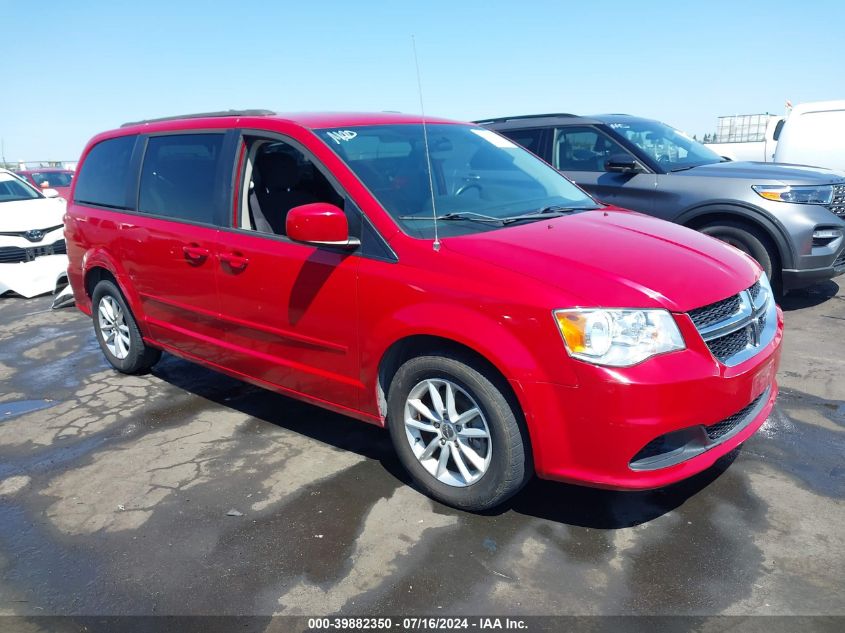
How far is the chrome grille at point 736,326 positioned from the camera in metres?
2.84

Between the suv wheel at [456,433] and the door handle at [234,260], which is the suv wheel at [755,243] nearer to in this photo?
the suv wheel at [456,433]

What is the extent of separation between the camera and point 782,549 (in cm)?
286

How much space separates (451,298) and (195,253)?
1.95m

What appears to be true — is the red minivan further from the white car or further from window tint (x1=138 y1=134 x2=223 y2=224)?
the white car

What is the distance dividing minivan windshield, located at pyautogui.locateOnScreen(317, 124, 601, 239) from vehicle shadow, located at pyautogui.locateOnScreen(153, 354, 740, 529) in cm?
135

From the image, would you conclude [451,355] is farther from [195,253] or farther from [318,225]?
[195,253]

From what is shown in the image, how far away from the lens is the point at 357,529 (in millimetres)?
3125

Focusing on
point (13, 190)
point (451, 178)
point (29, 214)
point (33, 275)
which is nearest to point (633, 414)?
point (451, 178)

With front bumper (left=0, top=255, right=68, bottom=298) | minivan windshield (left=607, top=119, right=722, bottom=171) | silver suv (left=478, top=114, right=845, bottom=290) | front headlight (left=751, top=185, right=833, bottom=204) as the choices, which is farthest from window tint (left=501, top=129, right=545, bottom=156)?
A: front bumper (left=0, top=255, right=68, bottom=298)

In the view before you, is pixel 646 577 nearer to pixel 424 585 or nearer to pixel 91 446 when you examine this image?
pixel 424 585

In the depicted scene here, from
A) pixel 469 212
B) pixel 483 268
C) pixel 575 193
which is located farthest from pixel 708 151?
pixel 483 268

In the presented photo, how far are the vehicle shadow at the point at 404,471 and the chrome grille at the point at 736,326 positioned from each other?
2.59ft

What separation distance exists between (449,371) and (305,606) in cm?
111

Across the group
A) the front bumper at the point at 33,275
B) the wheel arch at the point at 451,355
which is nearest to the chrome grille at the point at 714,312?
the wheel arch at the point at 451,355
